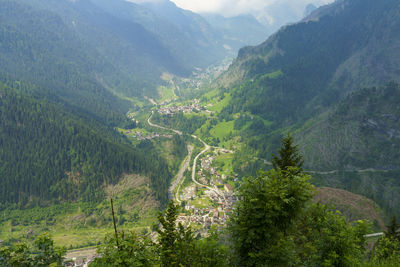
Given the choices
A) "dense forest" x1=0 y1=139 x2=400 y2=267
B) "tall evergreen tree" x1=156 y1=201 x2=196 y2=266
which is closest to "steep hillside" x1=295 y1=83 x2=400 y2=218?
"dense forest" x1=0 y1=139 x2=400 y2=267

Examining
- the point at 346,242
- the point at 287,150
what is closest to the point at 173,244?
the point at 346,242

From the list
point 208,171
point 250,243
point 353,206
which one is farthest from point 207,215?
point 250,243

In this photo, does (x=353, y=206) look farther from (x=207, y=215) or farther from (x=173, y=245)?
(x=173, y=245)

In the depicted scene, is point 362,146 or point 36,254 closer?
point 36,254

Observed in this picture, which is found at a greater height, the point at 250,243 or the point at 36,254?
the point at 36,254

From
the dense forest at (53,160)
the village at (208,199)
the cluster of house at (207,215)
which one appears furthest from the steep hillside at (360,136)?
the dense forest at (53,160)

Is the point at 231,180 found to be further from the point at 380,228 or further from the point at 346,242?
the point at 346,242

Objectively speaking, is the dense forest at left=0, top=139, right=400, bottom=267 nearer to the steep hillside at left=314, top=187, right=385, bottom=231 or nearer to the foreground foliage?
the foreground foliage

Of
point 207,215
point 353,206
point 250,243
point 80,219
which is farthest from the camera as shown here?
point 80,219

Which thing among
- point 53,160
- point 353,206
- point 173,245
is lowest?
point 353,206
